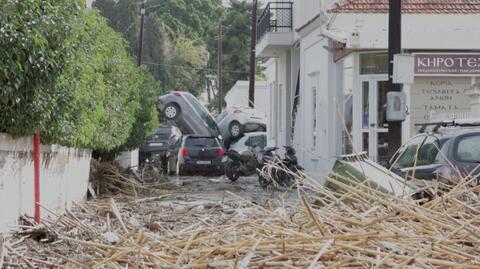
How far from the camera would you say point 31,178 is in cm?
1202

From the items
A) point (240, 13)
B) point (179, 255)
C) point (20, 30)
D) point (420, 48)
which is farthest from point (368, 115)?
point (240, 13)

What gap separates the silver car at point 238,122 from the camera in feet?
125

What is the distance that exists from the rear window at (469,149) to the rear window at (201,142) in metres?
19.8

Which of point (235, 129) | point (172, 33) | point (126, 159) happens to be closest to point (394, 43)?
point (126, 159)

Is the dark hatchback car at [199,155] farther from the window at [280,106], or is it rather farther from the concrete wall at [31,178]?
the concrete wall at [31,178]

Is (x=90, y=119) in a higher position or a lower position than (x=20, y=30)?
lower

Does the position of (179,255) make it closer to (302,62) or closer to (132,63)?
(132,63)

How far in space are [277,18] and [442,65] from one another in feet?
31.2

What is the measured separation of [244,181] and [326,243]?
75.6 feet

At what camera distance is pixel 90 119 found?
1468cm

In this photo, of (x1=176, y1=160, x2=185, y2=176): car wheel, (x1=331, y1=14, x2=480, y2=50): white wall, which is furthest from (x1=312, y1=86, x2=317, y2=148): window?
(x1=176, y1=160, x2=185, y2=176): car wheel

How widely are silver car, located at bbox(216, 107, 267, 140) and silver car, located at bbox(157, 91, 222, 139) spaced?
310 cm

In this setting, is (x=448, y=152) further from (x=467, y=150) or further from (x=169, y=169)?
(x=169, y=169)

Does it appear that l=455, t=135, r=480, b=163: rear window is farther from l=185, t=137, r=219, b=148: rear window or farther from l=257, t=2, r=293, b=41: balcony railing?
l=185, t=137, r=219, b=148: rear window
